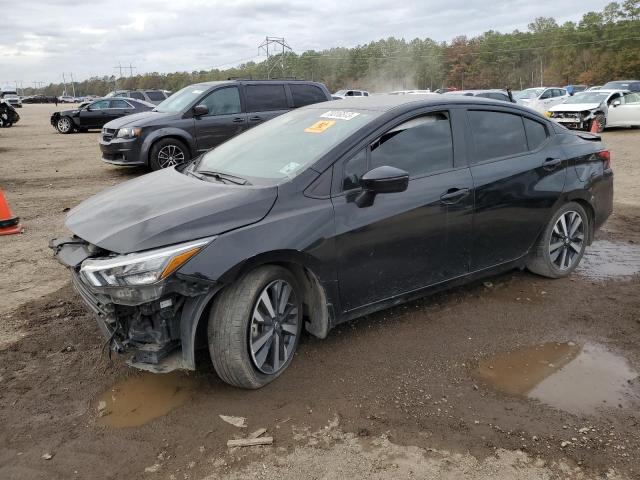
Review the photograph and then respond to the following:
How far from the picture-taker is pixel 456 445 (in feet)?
9.21

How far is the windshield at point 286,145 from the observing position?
3729 mm

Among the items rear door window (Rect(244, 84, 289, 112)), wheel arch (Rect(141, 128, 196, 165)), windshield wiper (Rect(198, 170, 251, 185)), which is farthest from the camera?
rear door window (Rect(244, 84, 289, 112))

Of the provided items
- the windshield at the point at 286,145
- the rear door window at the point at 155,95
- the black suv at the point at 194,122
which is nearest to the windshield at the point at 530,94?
the rear door window at the point at 155,95

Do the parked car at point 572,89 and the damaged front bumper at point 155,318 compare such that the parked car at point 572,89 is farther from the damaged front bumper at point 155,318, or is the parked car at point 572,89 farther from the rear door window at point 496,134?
the damaged front bumper at point 155,318

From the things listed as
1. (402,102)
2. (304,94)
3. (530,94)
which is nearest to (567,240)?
(402,102)

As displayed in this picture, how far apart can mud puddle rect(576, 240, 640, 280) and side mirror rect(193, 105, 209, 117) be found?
7.15 metres

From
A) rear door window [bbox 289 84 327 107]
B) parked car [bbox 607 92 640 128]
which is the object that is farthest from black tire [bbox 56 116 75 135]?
→ parked car [bbox 607 92 640 128]

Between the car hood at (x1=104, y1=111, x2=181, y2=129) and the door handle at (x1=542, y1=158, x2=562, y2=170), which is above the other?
the car hood at (x1=104, y1=111, x2=181, y2=129)

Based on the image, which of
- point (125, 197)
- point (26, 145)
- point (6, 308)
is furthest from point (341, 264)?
point (26, 145)

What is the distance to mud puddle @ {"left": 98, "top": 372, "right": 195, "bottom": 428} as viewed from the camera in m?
3.12

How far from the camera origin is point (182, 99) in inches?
442

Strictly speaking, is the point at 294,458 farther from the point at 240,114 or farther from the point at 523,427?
the point at 240,114

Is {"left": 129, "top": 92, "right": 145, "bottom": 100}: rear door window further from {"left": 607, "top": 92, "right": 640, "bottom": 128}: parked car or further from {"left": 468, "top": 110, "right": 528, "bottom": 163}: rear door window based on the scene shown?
{"left": 468, "top": 110, "right": 528, "bottom": 163}: rear door window

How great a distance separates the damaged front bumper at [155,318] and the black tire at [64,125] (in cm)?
2276
